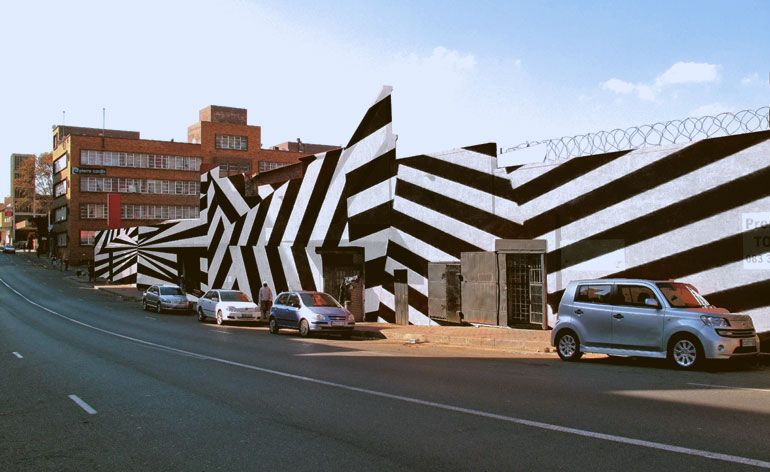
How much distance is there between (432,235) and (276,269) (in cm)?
1126

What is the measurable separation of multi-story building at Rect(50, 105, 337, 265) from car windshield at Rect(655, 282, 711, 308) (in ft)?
262

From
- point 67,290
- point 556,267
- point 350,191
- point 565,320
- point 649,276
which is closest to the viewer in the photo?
point 565,320

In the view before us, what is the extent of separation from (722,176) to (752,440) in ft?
35.5

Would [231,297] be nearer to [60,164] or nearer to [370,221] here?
[370,221]

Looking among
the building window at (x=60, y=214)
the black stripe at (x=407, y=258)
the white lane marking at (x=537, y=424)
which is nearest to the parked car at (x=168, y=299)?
the black stripe at (x=407, y=258)

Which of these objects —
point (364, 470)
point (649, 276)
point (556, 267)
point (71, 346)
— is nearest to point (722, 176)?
point (649, 276)

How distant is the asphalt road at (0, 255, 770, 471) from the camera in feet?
21.3

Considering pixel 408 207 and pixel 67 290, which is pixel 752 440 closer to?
pixel 408 207

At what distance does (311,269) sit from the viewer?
97.5 ft

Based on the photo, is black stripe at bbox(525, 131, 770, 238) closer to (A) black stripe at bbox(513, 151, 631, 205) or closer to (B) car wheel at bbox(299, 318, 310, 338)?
(A) black stripe at bbox(513, 151, 631, 205)

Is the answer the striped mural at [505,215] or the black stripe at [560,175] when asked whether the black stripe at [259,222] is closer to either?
the striped mural at [505,215]

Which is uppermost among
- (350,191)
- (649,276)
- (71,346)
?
(350,191)

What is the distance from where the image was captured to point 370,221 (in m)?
26.7

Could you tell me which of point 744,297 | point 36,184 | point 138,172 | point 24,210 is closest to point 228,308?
point 744,297
